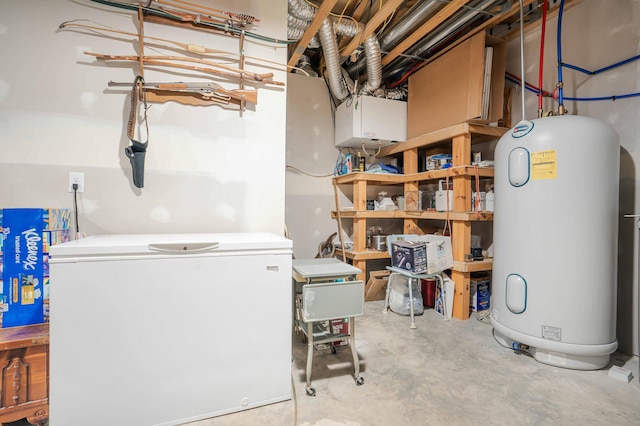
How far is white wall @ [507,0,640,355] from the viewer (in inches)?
78.8

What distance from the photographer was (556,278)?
1.84m

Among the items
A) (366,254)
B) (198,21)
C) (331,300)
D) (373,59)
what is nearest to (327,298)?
(331,300)

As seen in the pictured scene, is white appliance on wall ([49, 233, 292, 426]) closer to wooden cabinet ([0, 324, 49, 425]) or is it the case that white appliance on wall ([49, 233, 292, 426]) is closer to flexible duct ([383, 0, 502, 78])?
wooden cabinet ([0, 324, 49, 425])

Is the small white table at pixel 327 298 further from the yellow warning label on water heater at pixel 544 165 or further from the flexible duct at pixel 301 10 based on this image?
the flexible duct at pixel 301 10

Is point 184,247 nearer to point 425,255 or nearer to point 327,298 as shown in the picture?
point 327,298

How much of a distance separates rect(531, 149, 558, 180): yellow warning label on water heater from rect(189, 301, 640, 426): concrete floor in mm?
1236

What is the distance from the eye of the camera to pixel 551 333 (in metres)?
1.85

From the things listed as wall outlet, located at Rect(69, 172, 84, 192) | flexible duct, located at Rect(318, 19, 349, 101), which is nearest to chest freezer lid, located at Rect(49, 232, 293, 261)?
wall outlet, located at Rect(69, 172, 84, 192)

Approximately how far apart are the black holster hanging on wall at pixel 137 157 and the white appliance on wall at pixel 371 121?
2.15 metres

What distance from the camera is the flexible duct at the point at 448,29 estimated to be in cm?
235

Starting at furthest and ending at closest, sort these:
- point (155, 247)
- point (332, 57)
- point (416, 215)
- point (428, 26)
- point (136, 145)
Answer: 1. point (416, 215)
2. point (332, 57)
3. point (428, 26)
4. point (136, 145)
5. point (155, 247)

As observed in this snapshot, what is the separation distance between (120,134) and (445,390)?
7.66ft

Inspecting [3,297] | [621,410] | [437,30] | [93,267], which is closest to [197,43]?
[93,267]

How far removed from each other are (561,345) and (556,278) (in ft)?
1.36
